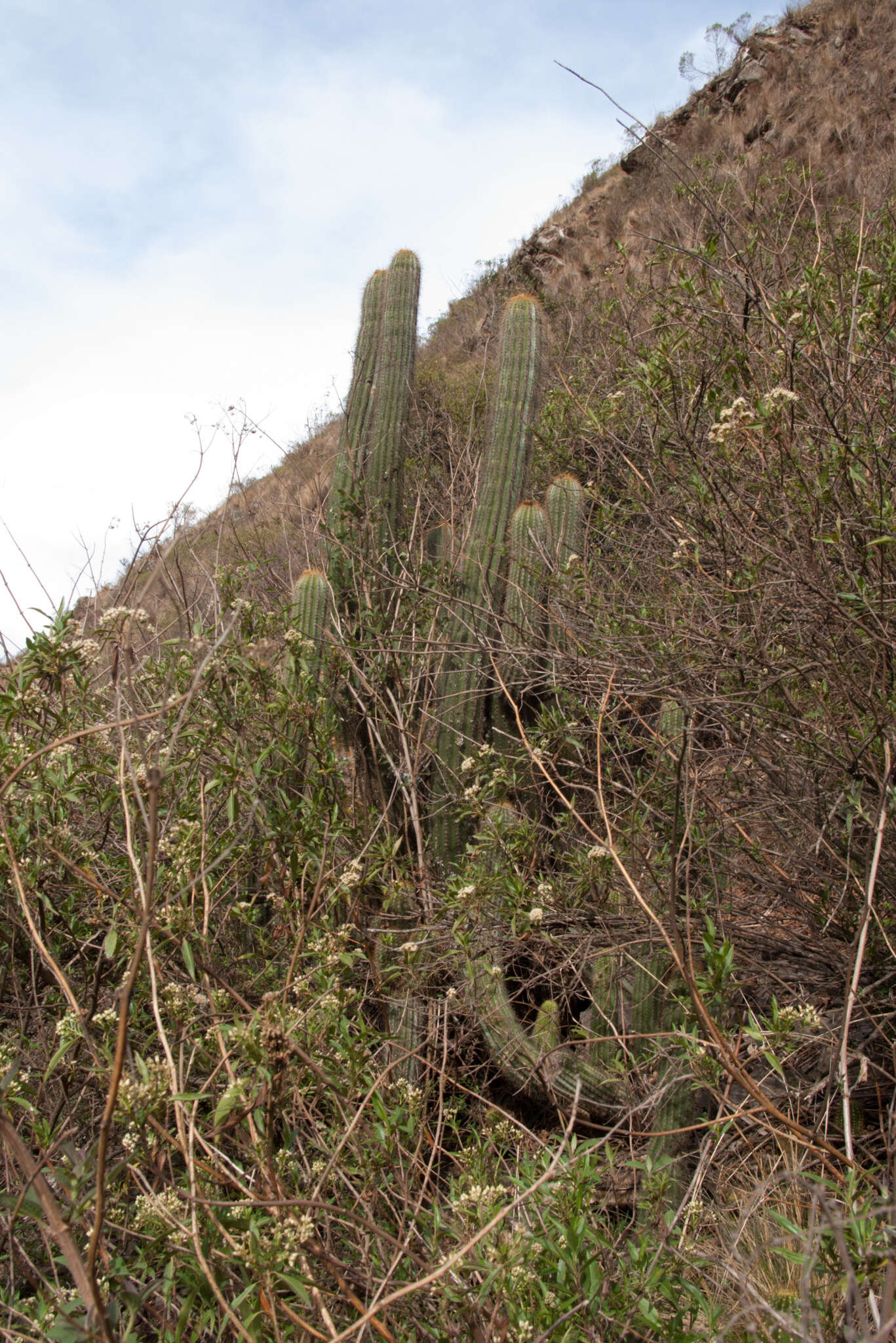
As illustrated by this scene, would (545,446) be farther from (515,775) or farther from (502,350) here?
(515,775)

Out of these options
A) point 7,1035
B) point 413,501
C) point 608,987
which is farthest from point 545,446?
point 7,1035

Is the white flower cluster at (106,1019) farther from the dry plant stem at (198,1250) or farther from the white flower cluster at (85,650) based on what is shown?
the white flower cluster at (85,650)

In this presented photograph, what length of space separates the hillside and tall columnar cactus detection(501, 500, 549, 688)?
0.03 meters

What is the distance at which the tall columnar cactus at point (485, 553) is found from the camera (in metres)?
3.73

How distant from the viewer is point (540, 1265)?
59.9 inches

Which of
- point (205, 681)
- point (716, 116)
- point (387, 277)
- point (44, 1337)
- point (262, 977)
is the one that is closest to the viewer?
point (44, 1337)

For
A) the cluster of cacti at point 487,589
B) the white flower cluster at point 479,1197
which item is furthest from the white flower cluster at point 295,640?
the white flower cluster at point 479,1197

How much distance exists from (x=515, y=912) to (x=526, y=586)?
1826 millimetres

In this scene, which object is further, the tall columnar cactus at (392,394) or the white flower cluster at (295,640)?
the tall columnar cactus at (392,394)

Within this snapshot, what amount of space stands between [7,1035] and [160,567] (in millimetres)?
1407

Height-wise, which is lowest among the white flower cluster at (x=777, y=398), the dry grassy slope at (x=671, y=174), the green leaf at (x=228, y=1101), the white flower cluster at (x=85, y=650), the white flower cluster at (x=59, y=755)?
the green leaf at (x=228, y=1101)

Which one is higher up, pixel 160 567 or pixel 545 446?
pixel 160 567

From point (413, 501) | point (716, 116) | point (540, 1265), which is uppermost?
point (716, 116)

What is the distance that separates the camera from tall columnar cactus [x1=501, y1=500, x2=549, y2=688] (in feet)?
11.4
